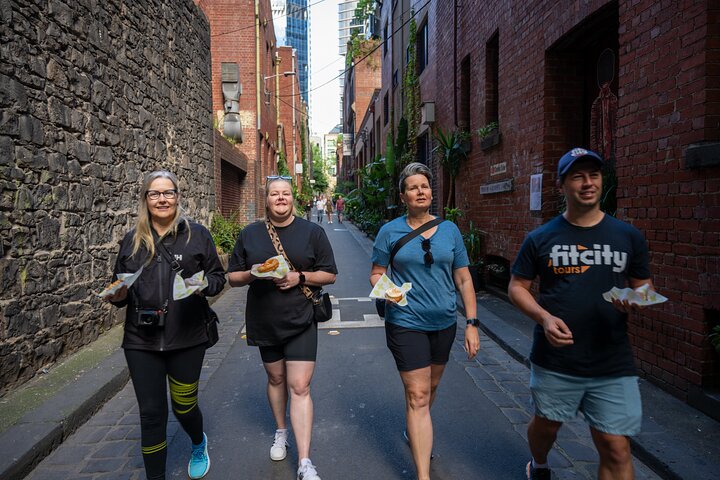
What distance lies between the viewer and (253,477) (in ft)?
10.7

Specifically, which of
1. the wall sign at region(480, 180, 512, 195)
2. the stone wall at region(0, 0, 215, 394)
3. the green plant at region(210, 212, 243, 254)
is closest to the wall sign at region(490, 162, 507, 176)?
the wall sign at region(480, 180, 512, 195)

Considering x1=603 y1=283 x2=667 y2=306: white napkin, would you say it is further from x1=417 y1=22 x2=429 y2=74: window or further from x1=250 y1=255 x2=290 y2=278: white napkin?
x1=417 y1=22 x2=429 y2=74: window

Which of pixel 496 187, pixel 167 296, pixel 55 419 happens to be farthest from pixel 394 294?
pixel 496 187

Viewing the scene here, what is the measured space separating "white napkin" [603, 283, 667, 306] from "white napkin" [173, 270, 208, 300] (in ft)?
6.76

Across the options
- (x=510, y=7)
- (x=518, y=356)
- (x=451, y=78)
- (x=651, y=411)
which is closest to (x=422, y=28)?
(x=451, y=78)

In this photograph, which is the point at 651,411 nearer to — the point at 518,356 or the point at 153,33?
the point at 518,356

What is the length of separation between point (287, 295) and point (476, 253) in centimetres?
688

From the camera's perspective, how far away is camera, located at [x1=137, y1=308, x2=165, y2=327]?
2.89 m

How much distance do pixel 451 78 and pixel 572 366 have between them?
32.4 feet

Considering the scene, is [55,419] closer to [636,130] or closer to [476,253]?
[636,130]

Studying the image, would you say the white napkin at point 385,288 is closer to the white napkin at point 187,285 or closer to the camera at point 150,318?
the white napkin at point 187,285

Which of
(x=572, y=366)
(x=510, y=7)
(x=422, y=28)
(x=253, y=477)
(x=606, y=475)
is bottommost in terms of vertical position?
(x=253, y=477)

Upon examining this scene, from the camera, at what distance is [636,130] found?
4.73 metres

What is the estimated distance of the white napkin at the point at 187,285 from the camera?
2.73 m
